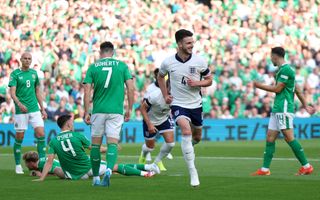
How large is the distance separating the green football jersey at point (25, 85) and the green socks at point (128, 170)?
10.0 feet

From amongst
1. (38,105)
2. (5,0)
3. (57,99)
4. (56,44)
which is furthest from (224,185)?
(5,0)

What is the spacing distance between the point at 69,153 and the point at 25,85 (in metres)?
3.30

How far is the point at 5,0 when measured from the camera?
120 feet

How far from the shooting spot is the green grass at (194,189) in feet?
46.3

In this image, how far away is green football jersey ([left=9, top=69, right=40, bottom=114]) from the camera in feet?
64.1

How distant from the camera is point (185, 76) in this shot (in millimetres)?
15648

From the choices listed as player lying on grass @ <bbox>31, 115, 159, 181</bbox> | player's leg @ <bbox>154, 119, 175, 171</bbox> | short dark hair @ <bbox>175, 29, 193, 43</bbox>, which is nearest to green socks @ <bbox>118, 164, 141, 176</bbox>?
player lying on grass @ <bbox>31, 115, 159, 181</bbox>

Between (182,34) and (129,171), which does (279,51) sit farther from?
(129,171)

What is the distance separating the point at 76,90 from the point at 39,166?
1471 centimetres

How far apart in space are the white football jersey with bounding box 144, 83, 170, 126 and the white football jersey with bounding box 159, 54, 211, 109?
377cm

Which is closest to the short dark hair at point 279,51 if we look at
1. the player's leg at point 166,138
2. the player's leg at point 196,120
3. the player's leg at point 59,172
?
the player's leg at point 196,120

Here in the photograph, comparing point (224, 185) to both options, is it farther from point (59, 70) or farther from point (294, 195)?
point (59, 70)

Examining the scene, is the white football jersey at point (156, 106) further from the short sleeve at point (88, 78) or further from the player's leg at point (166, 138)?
the short sleeve at point (88, 78)

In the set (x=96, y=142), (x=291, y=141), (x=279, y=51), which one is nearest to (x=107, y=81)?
(x=96, y=142)
